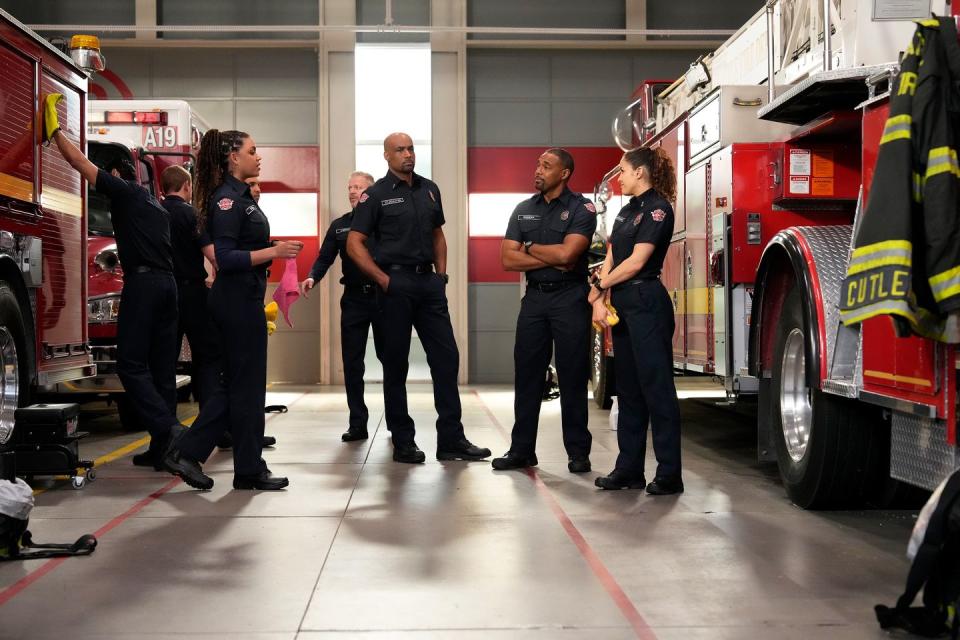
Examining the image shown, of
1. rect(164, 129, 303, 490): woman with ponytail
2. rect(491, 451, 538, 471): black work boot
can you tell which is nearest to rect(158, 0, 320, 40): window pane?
rect(164, 129, 303, 490): woman with ponytail

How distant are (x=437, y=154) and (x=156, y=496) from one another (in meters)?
11.7

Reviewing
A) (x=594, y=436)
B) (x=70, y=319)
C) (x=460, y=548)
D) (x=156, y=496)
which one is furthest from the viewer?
(x=594, y=436)

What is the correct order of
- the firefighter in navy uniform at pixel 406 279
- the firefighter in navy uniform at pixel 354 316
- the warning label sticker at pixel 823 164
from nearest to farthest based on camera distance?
the warning label sticker at pixel 823 164 → the firefighter in navy uniform at pixel 406 279 → the firefighter in navy uniform at pixel 354 316

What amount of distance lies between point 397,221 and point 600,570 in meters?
3.46

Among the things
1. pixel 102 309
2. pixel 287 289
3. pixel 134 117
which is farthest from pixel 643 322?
pixel 134 117

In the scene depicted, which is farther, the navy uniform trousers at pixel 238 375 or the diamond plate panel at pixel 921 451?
the navy uniform trousers at pixel 238 375

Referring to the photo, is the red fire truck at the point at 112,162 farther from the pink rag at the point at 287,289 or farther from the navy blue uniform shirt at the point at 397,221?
the navy blue uniform shirt at the point at 397,221

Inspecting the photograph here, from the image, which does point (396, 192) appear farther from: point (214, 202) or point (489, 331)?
point (489, 331)

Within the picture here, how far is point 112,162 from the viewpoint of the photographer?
9469 millimetres

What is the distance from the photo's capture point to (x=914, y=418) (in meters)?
4.22

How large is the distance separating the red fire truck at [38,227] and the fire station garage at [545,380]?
3cm

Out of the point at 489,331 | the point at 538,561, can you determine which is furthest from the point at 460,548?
the point at 489,331

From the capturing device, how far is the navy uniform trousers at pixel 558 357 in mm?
6668

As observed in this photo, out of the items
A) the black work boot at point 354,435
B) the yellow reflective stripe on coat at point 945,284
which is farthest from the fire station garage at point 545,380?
the black work boot at point 354,435
